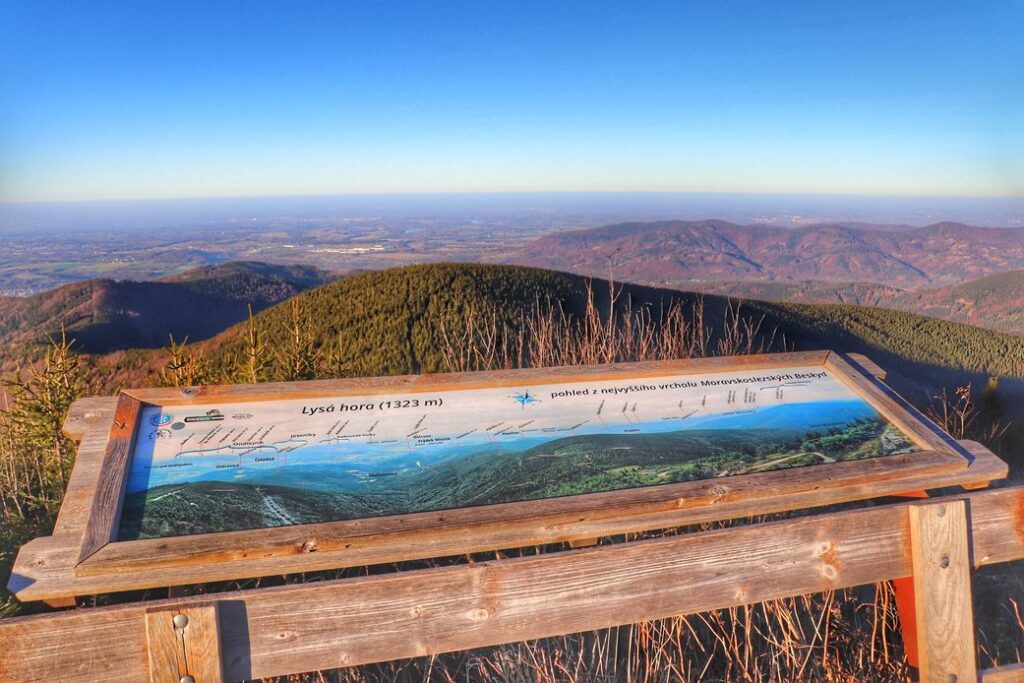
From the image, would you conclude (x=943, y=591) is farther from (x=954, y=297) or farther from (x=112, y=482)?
(x=954, y=297)

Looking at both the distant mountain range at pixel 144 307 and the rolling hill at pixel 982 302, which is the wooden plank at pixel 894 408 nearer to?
the distant mountain range at pixel 144 307

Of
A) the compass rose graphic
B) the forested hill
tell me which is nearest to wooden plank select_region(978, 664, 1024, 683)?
the compass rose graphic

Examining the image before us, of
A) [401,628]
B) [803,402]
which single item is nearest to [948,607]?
[803,402]

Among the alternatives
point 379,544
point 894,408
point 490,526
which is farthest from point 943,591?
point 379,544

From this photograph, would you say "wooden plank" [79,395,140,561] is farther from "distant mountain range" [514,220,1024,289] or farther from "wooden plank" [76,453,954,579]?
"distant mountain range" [514,220,1024,289]

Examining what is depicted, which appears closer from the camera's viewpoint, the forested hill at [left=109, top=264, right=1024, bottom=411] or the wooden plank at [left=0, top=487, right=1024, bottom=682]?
the wooden plank at [left=0, top=487, right=1024, bottom=682]
